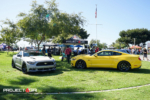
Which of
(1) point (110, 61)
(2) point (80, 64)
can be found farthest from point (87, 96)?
(2) point (80, 64)

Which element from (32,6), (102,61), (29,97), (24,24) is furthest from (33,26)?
(29,97)

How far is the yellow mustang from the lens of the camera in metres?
9.31

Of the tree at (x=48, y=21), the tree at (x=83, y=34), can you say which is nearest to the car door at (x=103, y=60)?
the tree at (x=48, y=21)

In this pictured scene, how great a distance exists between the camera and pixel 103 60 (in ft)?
32.6

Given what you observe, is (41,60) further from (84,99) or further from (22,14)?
(22,14)

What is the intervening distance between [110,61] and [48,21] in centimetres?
725

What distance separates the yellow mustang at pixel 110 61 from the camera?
9.31 metres

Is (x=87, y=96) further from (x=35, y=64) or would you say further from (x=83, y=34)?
(x=83, y=34)

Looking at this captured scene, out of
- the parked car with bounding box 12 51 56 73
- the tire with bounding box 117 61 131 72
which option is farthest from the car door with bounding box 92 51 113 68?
the parked car with bounding box 12 51 56 73

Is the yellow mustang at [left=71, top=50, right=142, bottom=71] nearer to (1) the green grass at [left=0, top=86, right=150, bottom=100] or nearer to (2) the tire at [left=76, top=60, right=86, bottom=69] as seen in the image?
(2) the tire at [left=76, top=60, right=86, bottom=69]

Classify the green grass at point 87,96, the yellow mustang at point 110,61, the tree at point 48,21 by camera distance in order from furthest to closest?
the tree at point 48,21 < the yellow mustang at point 110,61 < the green grass at point 87,96

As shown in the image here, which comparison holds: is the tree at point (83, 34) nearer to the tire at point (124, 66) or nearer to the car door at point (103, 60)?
the car door at point (103, 60)

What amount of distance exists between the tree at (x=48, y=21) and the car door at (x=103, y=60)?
192 inches

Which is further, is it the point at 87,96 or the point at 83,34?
the point at 83,34
